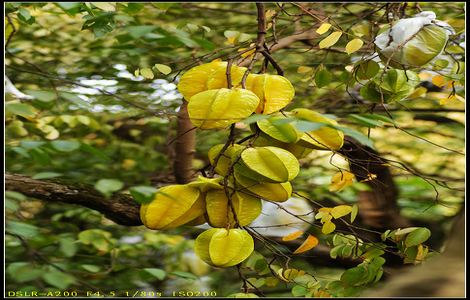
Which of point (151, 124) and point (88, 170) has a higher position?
point (88, 170)

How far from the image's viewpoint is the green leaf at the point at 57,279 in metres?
0.89

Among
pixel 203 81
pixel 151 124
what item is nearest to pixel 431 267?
pixel 203 81

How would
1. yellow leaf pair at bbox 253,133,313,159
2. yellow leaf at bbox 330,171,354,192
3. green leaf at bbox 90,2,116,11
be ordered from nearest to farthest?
yellow leaf pair at bbox 253,133,313,159
green leaf at bbox 90,2,116,11
yellow leaf at bbox 330,171,354,192

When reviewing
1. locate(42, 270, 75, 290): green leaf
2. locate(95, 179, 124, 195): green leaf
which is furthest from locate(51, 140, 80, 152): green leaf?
locate(42, 270, 75, 290): green leaf

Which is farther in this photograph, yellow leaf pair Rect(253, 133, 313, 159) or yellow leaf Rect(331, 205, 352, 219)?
yellow leaf Rect(331, 205, 352, 219)

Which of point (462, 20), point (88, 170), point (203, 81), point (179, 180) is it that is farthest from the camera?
point (88, 170)

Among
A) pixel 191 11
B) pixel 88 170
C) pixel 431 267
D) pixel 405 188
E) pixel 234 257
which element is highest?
pixel 431 267

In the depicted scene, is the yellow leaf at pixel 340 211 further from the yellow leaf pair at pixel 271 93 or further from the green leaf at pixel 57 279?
the green leaf at pixel 57 279

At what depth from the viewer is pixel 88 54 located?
2855mm

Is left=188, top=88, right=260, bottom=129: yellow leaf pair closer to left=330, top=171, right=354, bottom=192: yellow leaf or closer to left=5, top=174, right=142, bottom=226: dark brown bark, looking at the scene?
left=5, top=174, right=142, bottom=226: dark brown bark

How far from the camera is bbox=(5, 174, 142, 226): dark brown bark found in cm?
147

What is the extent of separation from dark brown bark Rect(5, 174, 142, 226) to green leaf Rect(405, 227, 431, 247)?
69 centimetres

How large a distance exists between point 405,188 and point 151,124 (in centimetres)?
134

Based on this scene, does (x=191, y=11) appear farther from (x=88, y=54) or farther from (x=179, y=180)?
(x=179, y=180)
